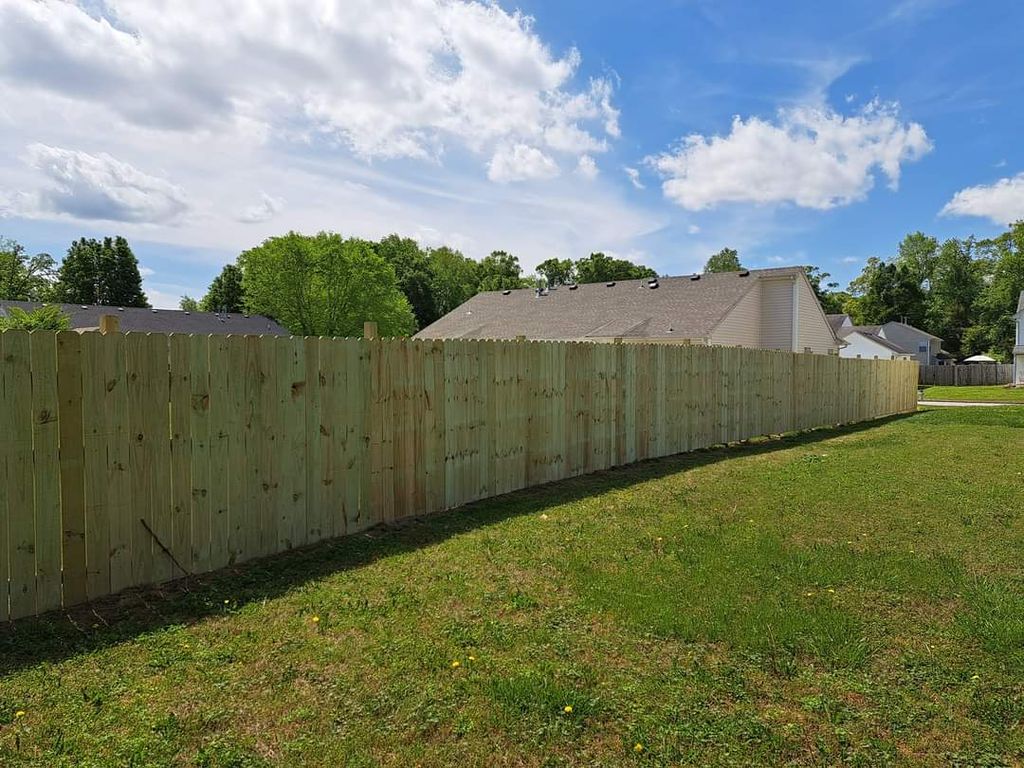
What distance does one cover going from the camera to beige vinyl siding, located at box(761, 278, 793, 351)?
23391 millimetres

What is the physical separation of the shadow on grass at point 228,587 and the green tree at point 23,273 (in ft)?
193

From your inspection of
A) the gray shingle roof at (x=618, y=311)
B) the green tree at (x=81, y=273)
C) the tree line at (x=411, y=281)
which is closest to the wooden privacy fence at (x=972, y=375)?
the tree line at (x=411, y=281)

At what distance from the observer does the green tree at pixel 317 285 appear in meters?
45.3

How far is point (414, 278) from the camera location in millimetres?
62312

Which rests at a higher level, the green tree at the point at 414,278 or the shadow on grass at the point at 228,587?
the green tree at the point at 414,278

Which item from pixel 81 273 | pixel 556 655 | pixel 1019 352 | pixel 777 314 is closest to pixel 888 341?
pixel 1019 352

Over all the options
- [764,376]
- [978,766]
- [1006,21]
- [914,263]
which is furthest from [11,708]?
[914,263]

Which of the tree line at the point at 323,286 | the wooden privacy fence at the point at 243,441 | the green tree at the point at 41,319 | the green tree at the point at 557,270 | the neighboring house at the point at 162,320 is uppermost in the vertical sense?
the green tree at the point at 557,270

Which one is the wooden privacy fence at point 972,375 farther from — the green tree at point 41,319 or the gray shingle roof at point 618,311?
the green tree at point 41,319

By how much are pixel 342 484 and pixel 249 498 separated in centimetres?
78

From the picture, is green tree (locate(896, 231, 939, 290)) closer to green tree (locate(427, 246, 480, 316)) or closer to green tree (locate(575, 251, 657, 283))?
green tree (locate(575, 251, 657, 283))

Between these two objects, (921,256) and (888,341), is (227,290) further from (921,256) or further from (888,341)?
(921,256)

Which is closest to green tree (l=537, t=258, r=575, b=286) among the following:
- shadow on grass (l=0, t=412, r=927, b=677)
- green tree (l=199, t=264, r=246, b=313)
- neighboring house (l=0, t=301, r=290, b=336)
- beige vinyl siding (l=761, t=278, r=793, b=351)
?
green tree (l=199, t=264, r=246, b=313)

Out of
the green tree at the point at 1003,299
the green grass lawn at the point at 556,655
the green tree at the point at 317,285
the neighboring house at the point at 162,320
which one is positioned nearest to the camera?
the green grass lawn at the point at 556,655
